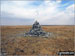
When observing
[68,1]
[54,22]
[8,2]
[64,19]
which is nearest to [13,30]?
[8,2]

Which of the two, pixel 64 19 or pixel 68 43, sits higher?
pixel 64 19

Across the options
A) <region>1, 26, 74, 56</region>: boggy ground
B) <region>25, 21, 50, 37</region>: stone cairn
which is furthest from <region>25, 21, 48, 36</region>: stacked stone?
<region>1, 26, 74, 56</region>: boggy ground

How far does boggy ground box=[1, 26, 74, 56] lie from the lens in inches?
218

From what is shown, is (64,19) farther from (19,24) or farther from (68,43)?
(19,24)

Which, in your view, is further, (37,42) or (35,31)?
(35,31)

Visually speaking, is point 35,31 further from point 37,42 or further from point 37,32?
point 37,42

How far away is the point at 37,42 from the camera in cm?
558

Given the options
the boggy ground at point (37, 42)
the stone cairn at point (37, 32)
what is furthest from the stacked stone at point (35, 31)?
the boggy ground at point (37, 42)

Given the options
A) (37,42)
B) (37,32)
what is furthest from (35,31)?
(37,42)

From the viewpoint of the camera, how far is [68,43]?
5.60m

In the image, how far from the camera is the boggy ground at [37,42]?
554 cm

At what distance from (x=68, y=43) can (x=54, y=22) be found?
104 centimetres

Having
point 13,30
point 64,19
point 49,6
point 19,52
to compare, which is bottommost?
point 19,52

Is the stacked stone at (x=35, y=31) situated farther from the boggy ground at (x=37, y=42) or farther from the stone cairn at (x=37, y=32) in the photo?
the boggy ground at (x=37, y=42)
